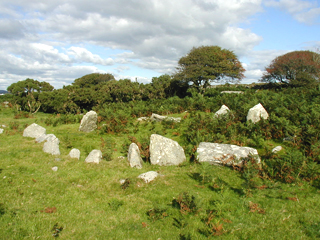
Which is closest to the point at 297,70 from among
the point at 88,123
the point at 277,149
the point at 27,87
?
the point at 277,149

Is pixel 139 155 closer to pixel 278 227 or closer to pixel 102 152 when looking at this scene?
pixel 102 152

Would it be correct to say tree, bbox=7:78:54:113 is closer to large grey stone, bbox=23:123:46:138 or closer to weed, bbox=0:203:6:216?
large grey stone, bbox=23:123:46:138

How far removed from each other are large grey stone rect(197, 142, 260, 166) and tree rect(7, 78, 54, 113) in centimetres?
2456

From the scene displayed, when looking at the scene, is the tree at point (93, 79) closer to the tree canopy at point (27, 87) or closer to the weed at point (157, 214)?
the tree canopy at point (27, 87)

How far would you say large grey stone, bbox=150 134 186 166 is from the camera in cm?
1042

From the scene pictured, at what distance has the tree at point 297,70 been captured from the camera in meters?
27.2

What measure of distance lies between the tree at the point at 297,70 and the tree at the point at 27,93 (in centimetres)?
3300

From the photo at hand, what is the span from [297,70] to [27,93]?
35378 millimetres

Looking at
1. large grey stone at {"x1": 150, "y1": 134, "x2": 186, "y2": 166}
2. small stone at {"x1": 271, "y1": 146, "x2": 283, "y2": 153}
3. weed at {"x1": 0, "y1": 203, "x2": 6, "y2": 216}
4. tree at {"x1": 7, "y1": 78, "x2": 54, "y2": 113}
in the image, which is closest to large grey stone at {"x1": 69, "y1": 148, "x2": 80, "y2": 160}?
large grey stone at {"x1": 150, "y1": 134, "x2": 186, "y2": 166}

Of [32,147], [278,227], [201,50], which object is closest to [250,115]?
[278,227]

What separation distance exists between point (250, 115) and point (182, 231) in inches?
375

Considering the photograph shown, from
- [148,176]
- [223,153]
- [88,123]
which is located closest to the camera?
[148,176]

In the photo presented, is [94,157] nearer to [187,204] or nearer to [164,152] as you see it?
[164,152]

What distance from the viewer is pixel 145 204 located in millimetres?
6871
